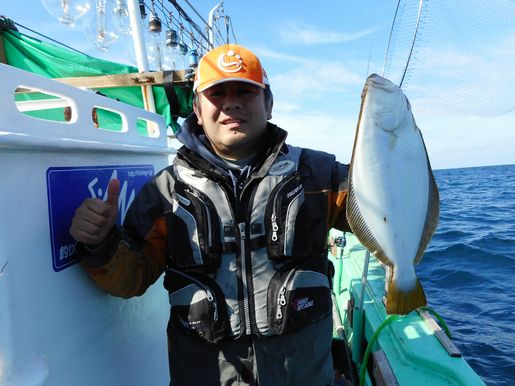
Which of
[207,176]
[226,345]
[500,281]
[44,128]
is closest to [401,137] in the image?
[207,176]

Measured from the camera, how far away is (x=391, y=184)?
1.72 meters

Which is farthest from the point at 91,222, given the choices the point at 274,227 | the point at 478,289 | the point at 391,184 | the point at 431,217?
the point at 478,289

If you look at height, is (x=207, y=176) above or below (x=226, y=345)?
above

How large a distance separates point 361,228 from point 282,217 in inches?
15.1

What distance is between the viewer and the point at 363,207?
1753 mm

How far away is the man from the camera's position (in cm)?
183

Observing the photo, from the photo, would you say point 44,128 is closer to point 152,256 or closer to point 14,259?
point 14,259

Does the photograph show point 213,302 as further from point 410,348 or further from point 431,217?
point 410,348

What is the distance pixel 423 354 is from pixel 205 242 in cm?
211

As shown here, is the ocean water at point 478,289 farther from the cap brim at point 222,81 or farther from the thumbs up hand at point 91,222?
the thumbs up hand at point 91,222

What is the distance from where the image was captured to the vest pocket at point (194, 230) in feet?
6.05

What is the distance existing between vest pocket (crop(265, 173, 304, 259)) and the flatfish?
28cm

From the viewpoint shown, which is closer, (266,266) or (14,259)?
(14,259)

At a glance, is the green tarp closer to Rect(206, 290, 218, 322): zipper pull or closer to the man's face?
the man's face
